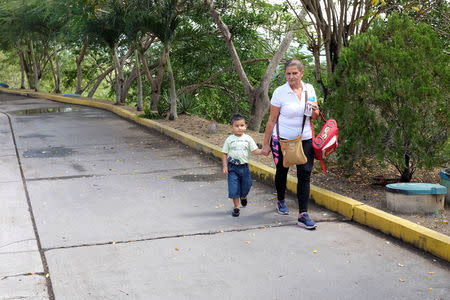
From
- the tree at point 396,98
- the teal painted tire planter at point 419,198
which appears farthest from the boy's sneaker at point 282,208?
the tree at point 396,98

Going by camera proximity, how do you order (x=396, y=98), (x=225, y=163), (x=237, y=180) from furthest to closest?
(x=396, y=98) → (x=237, y=180) → (x=225, y=163)

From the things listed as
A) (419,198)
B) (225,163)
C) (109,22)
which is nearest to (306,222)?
(225,163)

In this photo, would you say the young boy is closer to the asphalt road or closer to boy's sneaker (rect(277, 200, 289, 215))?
the asphalt road

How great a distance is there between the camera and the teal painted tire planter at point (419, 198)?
245 inches

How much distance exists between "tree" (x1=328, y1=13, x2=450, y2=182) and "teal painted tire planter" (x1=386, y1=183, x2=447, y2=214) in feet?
2.70

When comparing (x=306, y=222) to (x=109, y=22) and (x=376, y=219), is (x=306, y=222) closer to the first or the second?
(x=376, y=219)

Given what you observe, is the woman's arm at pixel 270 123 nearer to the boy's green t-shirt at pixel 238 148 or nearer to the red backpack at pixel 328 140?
the boy's green t-shirt at pixel 238 148

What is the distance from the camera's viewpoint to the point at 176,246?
544 centimetres

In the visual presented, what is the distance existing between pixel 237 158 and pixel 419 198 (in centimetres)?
204

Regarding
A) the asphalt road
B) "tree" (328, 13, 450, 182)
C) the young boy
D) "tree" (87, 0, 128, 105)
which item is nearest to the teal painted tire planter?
the asphalt road

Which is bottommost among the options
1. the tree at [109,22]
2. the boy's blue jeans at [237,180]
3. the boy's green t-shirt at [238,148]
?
the boy's blue jeans at [237,180]

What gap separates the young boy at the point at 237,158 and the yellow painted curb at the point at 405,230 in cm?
130

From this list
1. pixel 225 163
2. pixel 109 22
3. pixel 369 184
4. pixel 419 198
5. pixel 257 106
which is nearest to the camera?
pixel 419 198

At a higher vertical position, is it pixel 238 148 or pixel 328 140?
pixel 328 140
